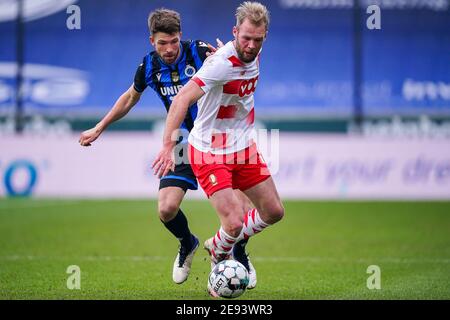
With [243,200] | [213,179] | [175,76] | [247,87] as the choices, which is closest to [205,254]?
[243,200]

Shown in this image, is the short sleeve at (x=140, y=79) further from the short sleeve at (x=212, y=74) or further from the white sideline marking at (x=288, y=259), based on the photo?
the white sideline marking at (x=288, y=259)

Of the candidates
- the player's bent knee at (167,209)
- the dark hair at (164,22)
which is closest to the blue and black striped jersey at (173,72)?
the dark hair at (164,22)

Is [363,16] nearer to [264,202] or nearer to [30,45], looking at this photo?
[30,45]

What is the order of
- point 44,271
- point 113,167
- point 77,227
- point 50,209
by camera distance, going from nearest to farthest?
point 44,271
point 77,227
point 50,209
point 113,167

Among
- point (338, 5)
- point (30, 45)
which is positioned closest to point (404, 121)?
point (338, 5)

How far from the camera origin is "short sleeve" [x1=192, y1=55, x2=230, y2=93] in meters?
6.74

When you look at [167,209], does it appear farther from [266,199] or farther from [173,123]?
[173,123]

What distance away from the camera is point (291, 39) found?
21031mm

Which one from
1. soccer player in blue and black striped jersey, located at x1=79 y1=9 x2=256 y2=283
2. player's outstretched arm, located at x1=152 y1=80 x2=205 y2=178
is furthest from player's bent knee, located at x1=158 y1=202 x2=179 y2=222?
player's outstretched arm, located at x1=152 y1=80 x2=205 y2=178

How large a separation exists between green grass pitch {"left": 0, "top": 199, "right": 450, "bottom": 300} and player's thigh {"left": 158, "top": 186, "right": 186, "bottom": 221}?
61cm

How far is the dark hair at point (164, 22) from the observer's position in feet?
23.8

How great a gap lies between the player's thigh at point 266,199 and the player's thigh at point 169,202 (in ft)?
2.18

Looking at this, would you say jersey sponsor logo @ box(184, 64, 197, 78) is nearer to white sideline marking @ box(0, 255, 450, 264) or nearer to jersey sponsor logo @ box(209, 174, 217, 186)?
jersey sponsor logo @ box(209, 174, 217, 186)

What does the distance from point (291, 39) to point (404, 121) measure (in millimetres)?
3260
